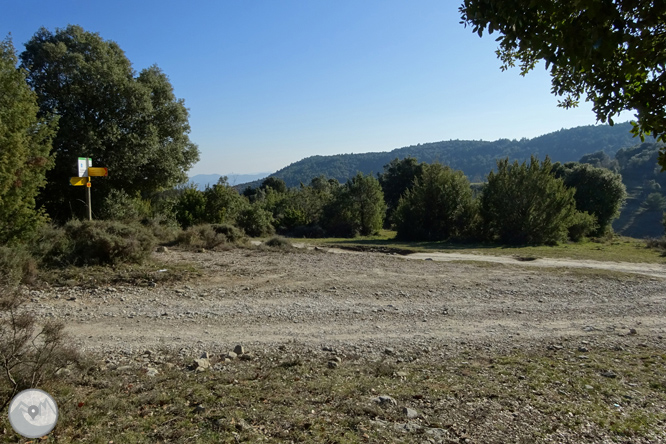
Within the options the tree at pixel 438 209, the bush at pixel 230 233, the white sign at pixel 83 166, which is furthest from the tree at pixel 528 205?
the white sign at pixel 83 166

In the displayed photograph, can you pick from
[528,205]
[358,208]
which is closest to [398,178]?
[358,208]

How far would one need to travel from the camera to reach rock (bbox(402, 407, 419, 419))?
13.4ft

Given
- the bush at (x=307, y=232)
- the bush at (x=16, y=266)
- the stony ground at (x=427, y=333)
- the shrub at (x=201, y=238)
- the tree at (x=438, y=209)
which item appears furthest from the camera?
the bush at (x=307, y=232)

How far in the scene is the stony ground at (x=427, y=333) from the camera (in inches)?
169

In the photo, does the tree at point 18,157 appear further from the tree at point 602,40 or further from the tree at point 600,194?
the tree at point 600,194

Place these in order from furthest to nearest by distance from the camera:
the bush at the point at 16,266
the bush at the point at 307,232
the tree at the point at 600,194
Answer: the bush at the point at 307,232
the tree at the point at 600,194
the bush at the point at 16,266

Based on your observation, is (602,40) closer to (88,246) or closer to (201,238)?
(88,246)

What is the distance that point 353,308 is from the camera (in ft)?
28.2

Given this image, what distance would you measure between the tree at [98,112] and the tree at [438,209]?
17.2 metres

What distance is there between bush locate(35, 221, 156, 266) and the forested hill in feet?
381

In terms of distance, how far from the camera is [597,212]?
34406 millimetres

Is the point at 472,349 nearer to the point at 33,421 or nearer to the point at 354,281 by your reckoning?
the point at 354,281

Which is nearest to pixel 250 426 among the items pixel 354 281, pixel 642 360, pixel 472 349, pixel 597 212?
pixel 472 349

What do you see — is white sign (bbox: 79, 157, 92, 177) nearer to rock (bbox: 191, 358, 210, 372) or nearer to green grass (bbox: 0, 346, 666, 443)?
green grass (bbox: 0, 346, 666, 443)
